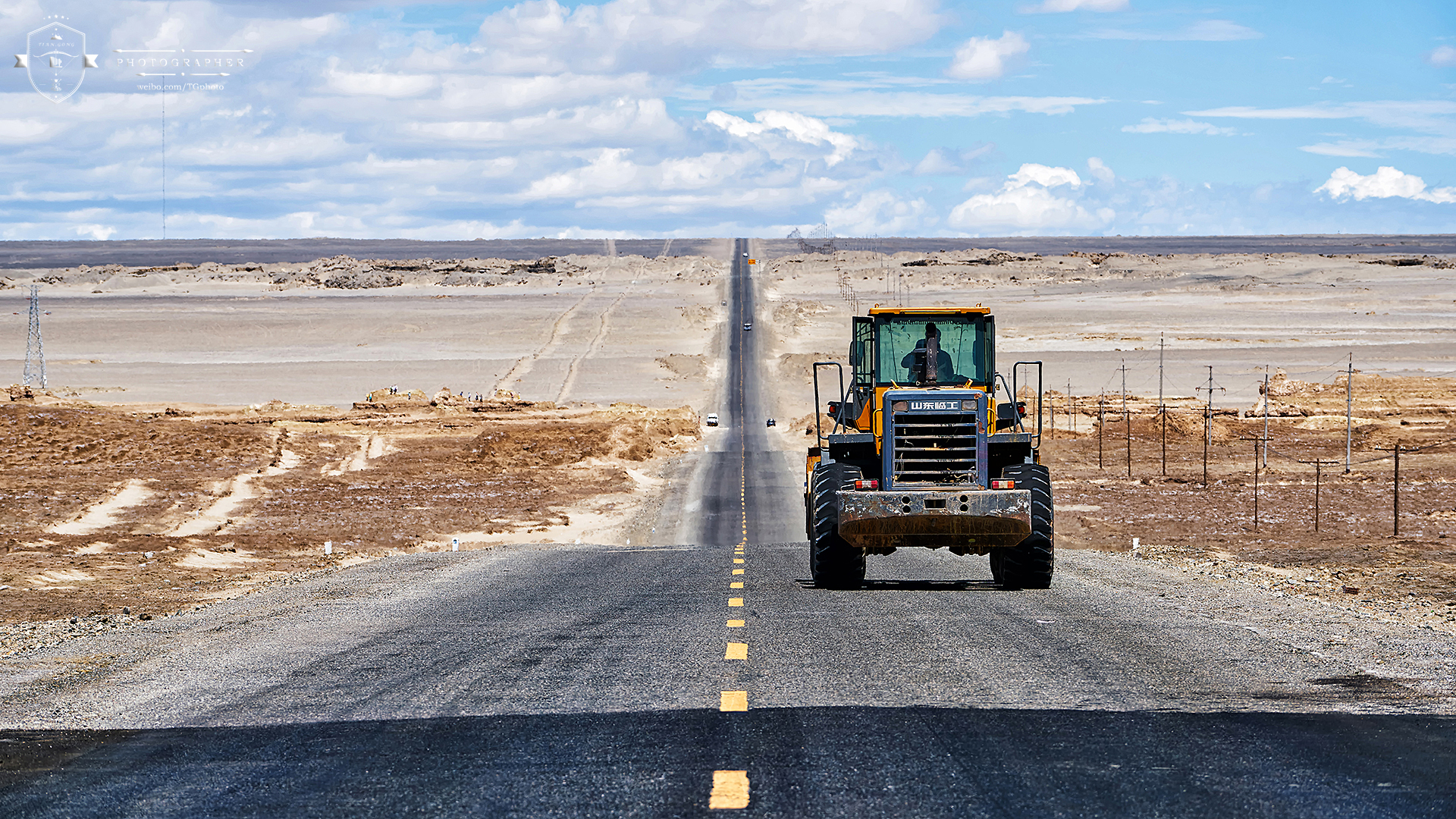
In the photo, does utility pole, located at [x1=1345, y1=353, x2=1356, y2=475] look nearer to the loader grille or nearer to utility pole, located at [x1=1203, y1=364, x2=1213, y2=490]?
utility pole, located at [x1=1203, y1=364, x2=1213, y2=490]

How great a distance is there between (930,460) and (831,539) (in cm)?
186

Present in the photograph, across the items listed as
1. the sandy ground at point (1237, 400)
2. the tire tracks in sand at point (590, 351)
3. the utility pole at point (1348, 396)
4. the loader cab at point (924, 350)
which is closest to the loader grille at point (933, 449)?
the loader cab at point (924, 350)

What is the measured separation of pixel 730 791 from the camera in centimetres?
872

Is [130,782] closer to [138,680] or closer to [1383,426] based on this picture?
[138,680]

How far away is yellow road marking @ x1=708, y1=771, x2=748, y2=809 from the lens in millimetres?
8422

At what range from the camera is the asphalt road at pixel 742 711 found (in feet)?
28.8

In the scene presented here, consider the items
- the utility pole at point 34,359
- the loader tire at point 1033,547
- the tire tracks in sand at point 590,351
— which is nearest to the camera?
the loader tire at point 1033,547

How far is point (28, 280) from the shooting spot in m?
194

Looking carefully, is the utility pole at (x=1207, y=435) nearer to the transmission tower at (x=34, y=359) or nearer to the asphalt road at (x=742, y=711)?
the asphalt road at (x=742, y=711)

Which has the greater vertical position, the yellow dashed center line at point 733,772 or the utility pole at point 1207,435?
the yellow dashed center line at point 733,772

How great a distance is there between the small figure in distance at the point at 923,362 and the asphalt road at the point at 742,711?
317 centimetres

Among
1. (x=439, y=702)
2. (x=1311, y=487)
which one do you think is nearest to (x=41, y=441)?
(x=1311, y=487)

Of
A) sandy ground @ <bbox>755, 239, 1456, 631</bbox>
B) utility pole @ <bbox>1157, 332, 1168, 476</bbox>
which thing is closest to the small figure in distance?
sandy ground @ <bbox>755, 239, 1456, 631</bbox>

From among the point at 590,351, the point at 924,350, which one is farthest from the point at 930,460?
the point at 590,351
